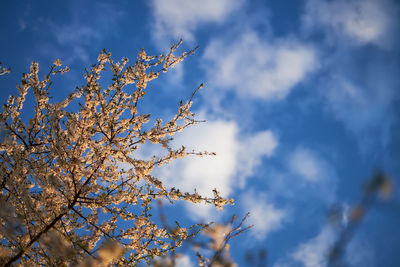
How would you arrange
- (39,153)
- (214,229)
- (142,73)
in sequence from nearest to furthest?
(214,229) < (142,73) < (39,153)

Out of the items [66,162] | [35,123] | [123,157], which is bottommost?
[66,162]

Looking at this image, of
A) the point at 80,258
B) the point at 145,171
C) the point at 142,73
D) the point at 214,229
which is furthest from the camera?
the point at 142,73

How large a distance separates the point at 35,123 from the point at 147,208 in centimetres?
350

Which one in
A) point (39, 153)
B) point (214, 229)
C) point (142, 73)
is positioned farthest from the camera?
point (39, 153)

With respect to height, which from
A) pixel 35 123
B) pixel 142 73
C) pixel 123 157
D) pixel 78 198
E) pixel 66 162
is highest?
pixel 142 73

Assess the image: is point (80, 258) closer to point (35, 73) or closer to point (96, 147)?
point (96, 147)

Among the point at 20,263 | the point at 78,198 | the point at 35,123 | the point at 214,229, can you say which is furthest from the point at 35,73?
the point at 214,229

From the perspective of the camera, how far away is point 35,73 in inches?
226

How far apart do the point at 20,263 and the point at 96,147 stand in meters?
2.38

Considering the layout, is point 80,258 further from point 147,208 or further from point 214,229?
point 214,229

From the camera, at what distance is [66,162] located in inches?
171

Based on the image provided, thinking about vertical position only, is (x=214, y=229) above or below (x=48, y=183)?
below

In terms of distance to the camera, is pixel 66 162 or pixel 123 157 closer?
pixel 66 162

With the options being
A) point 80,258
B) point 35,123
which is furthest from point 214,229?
point 35,123
